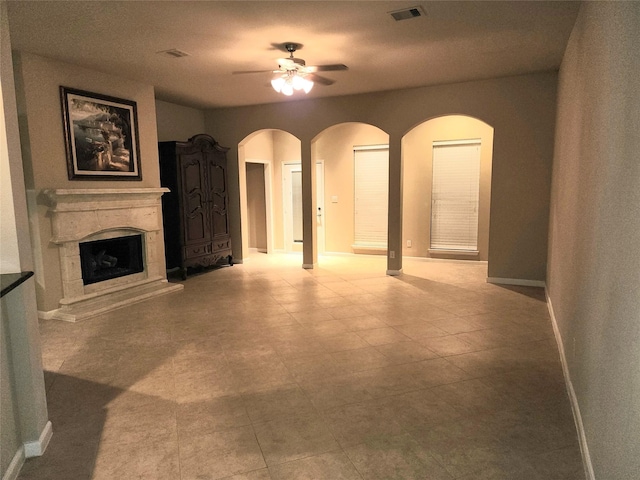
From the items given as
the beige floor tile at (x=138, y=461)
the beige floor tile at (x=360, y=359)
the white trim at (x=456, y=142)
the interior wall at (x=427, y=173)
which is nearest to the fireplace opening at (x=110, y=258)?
the beige floor tile at (x=138, y=461)

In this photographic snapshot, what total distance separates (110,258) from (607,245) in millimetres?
5397

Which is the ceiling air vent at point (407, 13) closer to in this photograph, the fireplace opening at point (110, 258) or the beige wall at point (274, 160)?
the fireplace opening at point (110, 258)

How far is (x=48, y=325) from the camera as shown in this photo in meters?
4.43

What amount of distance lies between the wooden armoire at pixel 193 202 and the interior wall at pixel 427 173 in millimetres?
3481

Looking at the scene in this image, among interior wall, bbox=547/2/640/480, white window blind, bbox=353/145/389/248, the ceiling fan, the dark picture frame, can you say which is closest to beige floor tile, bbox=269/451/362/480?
interior wall, bbox=547/2/640/480

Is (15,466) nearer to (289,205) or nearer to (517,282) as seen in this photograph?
(517,282)

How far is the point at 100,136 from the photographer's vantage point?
511cm

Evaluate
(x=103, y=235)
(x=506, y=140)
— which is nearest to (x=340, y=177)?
(x=506, y=140)

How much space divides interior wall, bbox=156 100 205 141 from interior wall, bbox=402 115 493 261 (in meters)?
3.92

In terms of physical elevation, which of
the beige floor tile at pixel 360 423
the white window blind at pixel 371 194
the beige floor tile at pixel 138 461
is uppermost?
the white window blind at pixel 371 194

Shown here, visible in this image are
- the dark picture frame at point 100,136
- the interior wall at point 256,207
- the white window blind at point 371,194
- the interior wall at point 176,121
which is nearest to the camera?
the dark picture frame at point 100,136

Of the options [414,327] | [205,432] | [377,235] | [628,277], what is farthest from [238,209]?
[628,277]

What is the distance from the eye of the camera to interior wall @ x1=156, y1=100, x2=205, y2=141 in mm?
6938

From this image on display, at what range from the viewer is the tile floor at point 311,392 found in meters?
2.17
